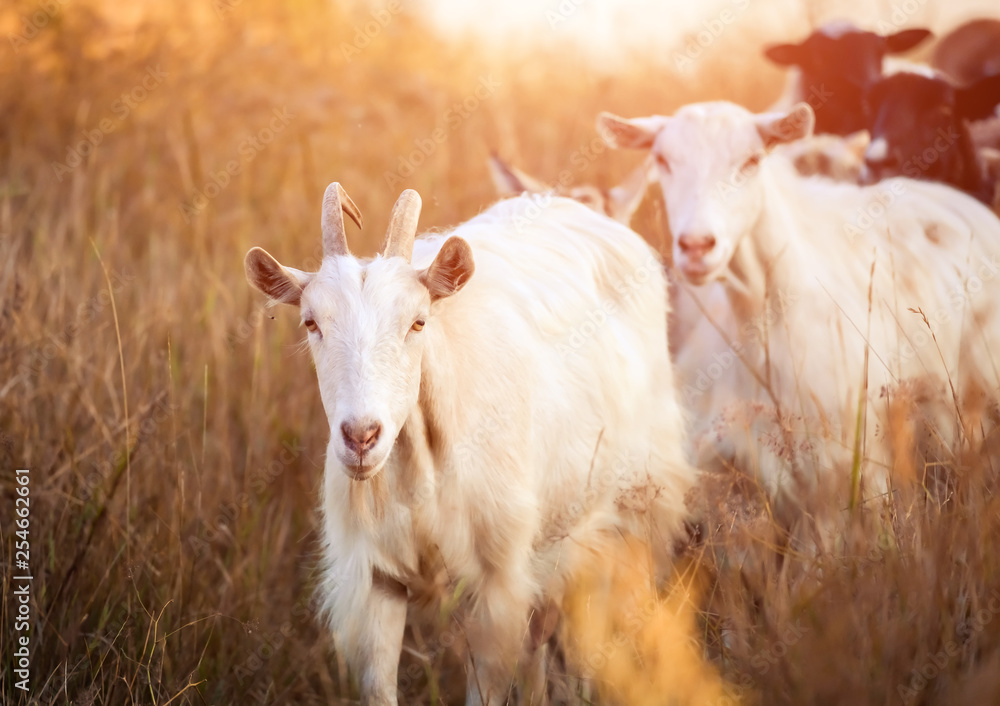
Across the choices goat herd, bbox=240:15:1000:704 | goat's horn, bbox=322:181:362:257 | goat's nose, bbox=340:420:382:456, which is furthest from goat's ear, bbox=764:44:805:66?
goat's nose, bbox=340:420:382:456

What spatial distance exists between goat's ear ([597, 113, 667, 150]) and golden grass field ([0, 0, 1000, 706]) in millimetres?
703

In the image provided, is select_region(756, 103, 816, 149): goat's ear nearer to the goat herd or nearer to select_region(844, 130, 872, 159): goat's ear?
the goat herd

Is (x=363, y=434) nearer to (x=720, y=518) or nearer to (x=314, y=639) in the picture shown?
(x=720, y=518)

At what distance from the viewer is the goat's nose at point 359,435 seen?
2785 mm

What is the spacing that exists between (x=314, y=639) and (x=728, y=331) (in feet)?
7.67

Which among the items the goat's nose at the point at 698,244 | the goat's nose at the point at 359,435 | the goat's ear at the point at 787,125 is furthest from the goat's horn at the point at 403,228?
the goat's ear at the point at 787,125

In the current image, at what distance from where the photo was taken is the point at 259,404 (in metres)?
5.40

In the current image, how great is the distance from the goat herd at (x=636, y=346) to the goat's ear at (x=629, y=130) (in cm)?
1

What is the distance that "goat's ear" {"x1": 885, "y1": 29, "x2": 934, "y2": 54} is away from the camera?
19.3 ft

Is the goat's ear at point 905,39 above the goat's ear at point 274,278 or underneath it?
above

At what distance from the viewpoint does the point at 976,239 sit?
518cm

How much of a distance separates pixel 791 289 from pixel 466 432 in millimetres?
1971

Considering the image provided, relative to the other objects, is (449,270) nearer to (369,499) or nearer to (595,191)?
(369,499)

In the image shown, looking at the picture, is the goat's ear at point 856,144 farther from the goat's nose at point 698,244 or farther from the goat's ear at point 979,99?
the goat's nose at point 698,244
